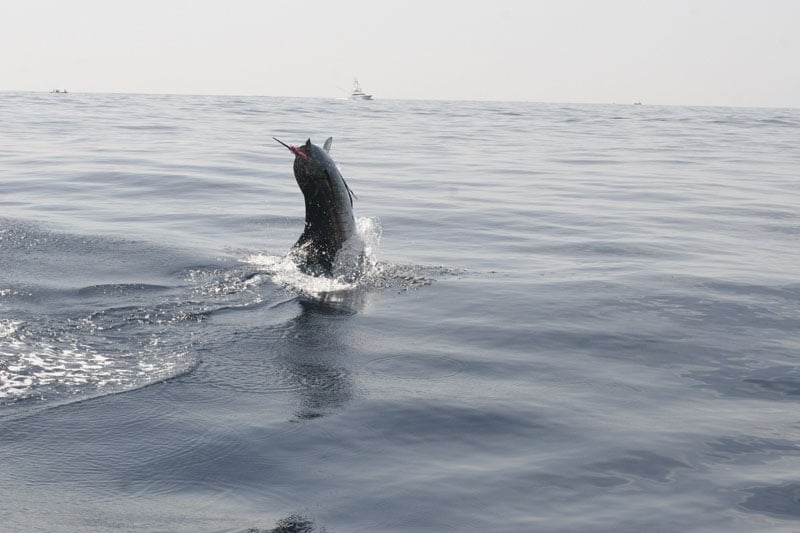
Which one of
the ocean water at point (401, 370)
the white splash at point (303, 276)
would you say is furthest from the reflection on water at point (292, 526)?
the white splash at point (303, 276)

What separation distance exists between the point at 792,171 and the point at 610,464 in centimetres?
2639

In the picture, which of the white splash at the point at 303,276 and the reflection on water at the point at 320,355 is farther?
the white splash at the point at 303,276

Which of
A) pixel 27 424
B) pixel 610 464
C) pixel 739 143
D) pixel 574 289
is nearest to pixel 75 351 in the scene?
pixel 27 424

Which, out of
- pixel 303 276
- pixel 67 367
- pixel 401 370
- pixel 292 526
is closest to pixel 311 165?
pixel 303 276

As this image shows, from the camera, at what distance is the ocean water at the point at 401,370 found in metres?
6.12

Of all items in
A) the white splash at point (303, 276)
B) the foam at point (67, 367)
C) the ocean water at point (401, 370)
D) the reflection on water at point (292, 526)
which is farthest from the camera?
the white splash at point (303, 276)

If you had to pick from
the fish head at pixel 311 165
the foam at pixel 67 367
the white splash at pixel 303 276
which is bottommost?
the foam at pixel 67 367

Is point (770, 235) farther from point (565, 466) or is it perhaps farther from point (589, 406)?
point (565, 466)

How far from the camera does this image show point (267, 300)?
439 inches

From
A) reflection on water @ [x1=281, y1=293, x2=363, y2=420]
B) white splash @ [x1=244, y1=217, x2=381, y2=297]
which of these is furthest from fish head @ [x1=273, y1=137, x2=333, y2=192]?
reflection on water @ [x1=281, y1=293, x2=363, y2=420]

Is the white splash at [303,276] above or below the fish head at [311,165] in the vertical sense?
below

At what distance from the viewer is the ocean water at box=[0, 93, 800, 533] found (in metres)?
6.12

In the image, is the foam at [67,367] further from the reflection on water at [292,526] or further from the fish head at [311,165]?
the fish head at [311,165]

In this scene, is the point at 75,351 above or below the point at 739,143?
below
